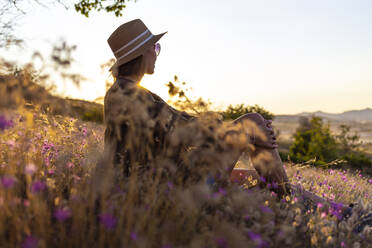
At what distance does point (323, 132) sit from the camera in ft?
38.1

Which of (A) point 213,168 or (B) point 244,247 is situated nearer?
(B) point 244,247

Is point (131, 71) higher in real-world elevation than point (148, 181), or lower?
higher

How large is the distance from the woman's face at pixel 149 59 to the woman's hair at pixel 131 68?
0.05m

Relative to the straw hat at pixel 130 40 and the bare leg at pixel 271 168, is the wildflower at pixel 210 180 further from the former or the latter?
Answer: the straw hat at pixel 130 40

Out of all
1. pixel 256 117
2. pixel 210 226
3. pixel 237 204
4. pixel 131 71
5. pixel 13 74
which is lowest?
pixel 210 226

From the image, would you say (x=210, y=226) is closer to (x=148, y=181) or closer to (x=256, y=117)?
(x=148, y=181)

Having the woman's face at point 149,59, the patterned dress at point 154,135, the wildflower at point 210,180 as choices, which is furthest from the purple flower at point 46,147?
the wildflower at point 210,180

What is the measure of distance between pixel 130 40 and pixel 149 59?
253 millimetres

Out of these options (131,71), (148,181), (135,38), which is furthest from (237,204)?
(135,38)

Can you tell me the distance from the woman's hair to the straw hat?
7 cm

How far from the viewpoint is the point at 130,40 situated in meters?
2.75

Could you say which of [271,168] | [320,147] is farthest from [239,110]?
[271,168]

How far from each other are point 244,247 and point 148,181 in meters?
0.72

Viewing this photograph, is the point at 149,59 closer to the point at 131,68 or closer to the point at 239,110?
the point at 131,68
